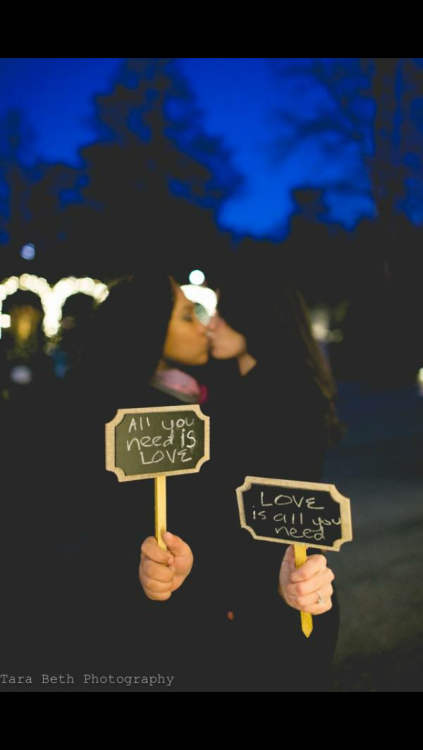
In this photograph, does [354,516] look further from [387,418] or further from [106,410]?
[387,418]

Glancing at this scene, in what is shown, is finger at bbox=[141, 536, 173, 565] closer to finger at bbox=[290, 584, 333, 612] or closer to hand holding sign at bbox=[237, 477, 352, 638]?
hand holding sign at bbox=[237, 477, 352, 638]

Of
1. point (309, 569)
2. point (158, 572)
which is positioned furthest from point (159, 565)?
point (309, 569)

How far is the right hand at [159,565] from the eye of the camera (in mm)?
2504

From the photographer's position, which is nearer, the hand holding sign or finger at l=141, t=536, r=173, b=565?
the hand holding sign

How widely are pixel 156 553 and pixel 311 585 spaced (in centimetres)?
55

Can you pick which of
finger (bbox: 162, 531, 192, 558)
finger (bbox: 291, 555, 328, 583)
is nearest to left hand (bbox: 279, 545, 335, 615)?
finger (bbox: 291, 555, 328, 583)

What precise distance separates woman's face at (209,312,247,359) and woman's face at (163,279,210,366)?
5 centimetres

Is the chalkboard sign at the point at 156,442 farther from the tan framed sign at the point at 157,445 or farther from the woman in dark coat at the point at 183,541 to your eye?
the woman in dark coat at the point at 183,541

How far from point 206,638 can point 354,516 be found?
400 centimetres

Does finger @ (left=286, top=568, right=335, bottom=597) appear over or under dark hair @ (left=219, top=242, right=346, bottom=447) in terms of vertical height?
under

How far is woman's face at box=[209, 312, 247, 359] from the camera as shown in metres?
3.54

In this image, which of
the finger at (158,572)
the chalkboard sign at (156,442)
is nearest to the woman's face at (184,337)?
the chalkboard sign at (156,442)

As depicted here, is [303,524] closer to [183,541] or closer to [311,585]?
[311,585]

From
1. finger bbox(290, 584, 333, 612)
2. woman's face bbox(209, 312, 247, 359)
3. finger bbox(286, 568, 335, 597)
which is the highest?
woman's face bbox(209, 312, 247, 359)
